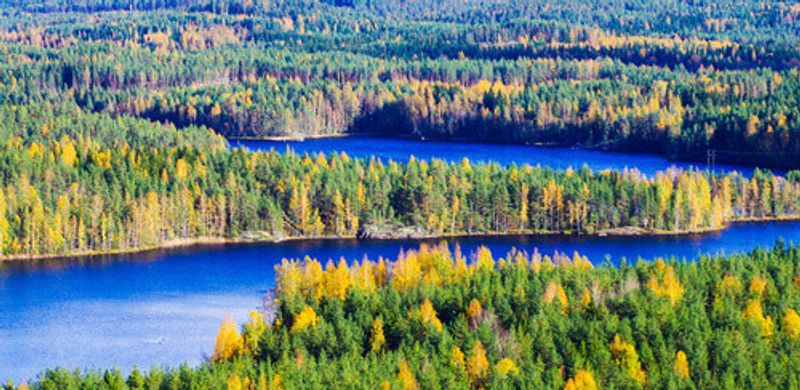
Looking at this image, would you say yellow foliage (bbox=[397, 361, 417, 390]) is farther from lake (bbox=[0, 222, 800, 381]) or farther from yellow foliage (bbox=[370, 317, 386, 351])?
lake (bbox=[0, 222, 800, 381])

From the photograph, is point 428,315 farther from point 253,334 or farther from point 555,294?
point 253,334

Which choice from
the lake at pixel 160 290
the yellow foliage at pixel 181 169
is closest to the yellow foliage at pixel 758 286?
the lake at pixel 160 290

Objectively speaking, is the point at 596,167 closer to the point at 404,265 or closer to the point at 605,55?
the point at 404,265

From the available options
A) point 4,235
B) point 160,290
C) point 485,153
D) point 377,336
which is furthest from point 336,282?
point 485,153

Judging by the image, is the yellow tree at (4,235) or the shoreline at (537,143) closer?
the yellow tree at (4,235)

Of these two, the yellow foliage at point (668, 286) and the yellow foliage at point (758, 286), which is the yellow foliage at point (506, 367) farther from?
the yellow foliage at point (758, 286)

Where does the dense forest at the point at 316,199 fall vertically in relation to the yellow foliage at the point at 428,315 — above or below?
above
